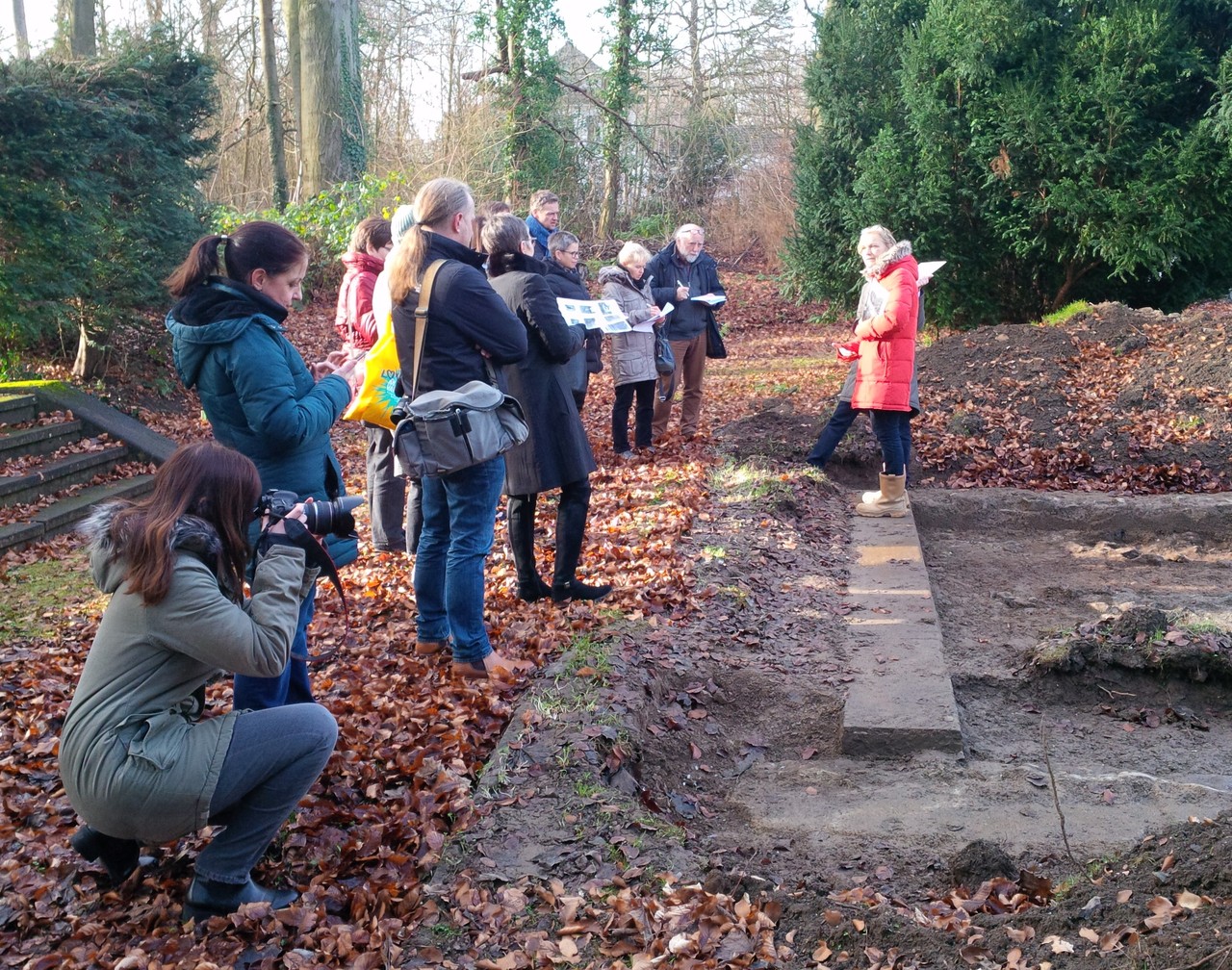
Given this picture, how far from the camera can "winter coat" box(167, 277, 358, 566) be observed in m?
3.89

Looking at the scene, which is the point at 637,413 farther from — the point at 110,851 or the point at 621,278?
the point at 110,851

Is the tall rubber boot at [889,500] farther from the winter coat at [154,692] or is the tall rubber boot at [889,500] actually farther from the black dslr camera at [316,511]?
the winter coat at [154,692]

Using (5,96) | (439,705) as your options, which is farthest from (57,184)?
(439,705)

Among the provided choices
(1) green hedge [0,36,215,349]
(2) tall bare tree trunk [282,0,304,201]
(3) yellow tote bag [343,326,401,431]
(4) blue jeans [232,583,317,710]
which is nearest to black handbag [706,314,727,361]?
(3) yellow tote bag [343,326,401,431]

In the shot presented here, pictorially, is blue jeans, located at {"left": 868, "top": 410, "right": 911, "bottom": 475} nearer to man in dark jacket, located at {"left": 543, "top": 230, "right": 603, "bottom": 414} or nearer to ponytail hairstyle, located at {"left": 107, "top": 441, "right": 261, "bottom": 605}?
man in dark jacket, located at {"left": 543, "top": 230, "right": 603, "bottom": 414}

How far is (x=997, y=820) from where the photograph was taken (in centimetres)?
422

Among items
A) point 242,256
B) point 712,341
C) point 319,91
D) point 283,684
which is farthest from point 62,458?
point 319,91

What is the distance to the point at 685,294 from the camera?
9500mm

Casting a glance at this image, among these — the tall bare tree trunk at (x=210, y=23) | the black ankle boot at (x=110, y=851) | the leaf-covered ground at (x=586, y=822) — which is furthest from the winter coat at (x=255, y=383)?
the tall bare tree trunk at (x=210, y=23)

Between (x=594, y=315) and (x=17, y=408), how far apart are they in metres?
5.70

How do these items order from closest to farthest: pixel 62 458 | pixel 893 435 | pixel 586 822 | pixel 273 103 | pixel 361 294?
1. pixel 586 822
2. pixel 361 294
3. pixel 893 435
4. pixel 62 458
5. pixel 273 103

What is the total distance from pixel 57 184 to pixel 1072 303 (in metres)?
12.2

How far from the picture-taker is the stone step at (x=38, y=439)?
9180mm

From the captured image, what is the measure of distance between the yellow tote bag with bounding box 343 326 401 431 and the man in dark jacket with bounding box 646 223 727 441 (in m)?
4.04
